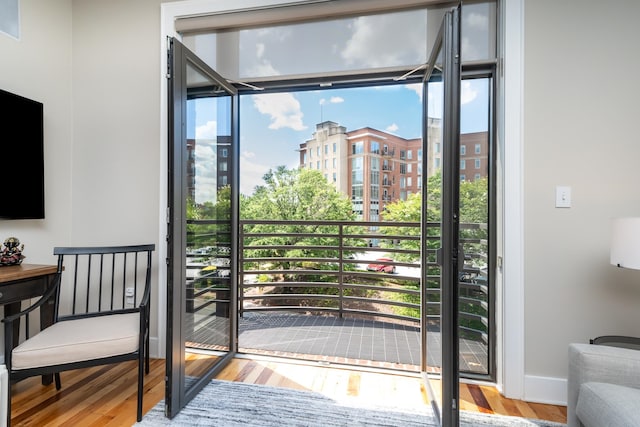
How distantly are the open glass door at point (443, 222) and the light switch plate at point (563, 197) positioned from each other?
73 cm

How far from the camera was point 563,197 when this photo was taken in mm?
1728

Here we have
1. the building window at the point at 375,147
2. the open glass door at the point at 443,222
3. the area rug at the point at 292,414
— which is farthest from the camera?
the building window at the point at 375,147

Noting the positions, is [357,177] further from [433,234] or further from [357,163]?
[433,234]

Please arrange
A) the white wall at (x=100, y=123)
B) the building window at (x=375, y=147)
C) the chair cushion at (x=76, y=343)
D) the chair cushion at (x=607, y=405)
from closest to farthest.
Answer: the chair cushion at (x=607, y=405) → the chair cushion at (x=76, y=343) → the white wall at (x=100, y=123) → the building window at (x=375, y=147)

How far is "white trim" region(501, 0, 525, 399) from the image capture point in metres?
1.75

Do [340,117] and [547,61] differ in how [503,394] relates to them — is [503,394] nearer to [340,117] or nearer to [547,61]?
[547,61]

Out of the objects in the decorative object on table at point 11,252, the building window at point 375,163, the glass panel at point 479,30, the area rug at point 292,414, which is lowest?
the area rug at point 292,414

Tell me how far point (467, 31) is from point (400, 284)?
2353 mm

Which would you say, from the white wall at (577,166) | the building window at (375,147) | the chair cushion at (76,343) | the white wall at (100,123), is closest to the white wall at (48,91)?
the white wall at (100,123)

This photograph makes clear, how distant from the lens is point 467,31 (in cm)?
183

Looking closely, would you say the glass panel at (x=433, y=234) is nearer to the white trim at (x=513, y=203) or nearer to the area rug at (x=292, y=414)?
the area rug at (x=292, y=414)

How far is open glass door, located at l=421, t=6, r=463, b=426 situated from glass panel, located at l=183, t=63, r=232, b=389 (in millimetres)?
1375

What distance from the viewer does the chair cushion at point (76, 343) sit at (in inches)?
56.4

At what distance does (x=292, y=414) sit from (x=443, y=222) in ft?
4.29
